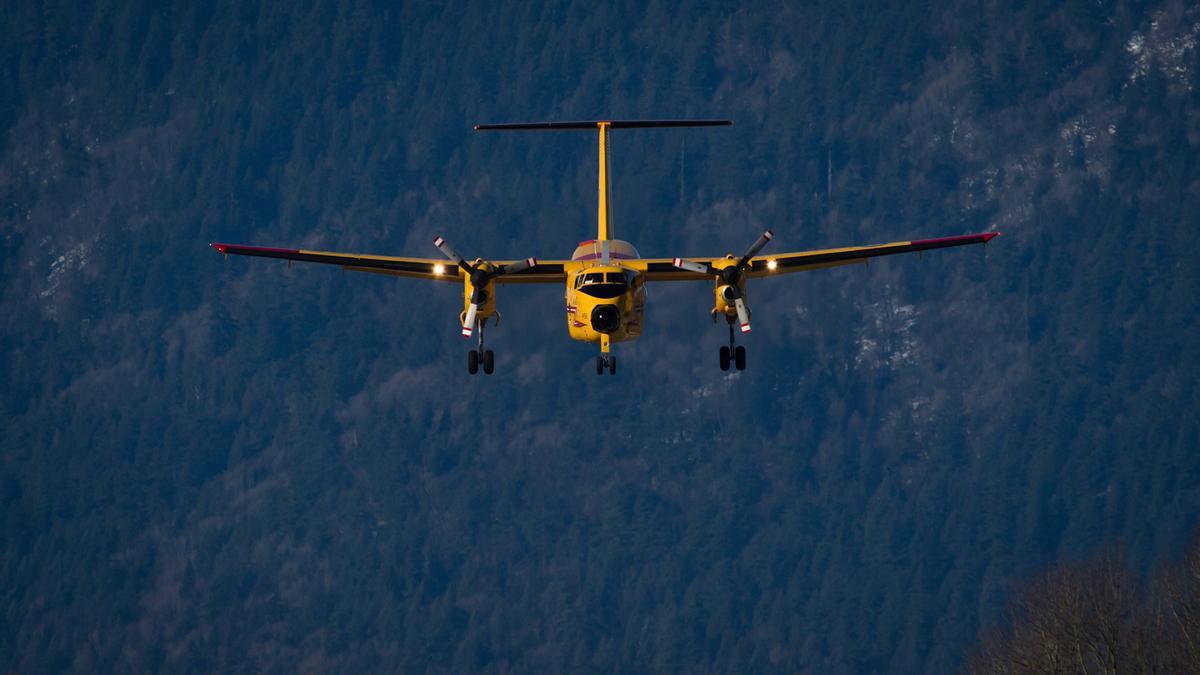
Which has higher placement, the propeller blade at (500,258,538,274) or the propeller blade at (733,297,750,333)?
the propeller blade at (500,258,538,274)

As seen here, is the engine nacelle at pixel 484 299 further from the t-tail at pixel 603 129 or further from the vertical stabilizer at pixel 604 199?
the vertical stabilizer at pixel 604 199

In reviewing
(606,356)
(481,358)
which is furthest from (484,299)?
(606,356)

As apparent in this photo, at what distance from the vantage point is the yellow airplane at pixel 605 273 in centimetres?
8256

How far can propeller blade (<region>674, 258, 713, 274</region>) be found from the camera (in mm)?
85894

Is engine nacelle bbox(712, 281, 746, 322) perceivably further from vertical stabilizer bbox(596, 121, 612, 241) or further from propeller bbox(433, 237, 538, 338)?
propeller bbox(433, 237, 538, 338)

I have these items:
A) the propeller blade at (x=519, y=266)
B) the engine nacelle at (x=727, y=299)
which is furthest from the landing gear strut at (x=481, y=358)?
the engine nacelle at (x=727, y=299)

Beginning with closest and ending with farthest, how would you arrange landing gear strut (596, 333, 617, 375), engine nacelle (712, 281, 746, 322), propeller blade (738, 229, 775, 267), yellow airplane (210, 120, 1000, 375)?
landing gear strut (596, 333, 617, 375), yellow airplane (210, 120, 1000, 375), propeller blade (738, 229, 775, 267), engine nacelle (712, 281, 746, 322)

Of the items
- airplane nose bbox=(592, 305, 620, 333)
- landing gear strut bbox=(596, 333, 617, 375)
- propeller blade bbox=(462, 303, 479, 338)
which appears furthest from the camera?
propeller blade bbox=(462, 303, 479, 338)

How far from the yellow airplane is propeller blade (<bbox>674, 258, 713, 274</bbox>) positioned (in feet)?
0.13

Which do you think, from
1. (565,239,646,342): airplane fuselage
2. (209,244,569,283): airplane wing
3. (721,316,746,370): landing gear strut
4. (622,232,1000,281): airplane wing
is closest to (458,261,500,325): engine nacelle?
(209,244,569,283): airplane wing

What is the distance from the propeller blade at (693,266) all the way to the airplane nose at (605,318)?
16.1 ft

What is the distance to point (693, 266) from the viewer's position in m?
86.1

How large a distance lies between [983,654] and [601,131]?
2060 inches

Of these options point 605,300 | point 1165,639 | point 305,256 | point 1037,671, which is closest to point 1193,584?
point 1165,639
